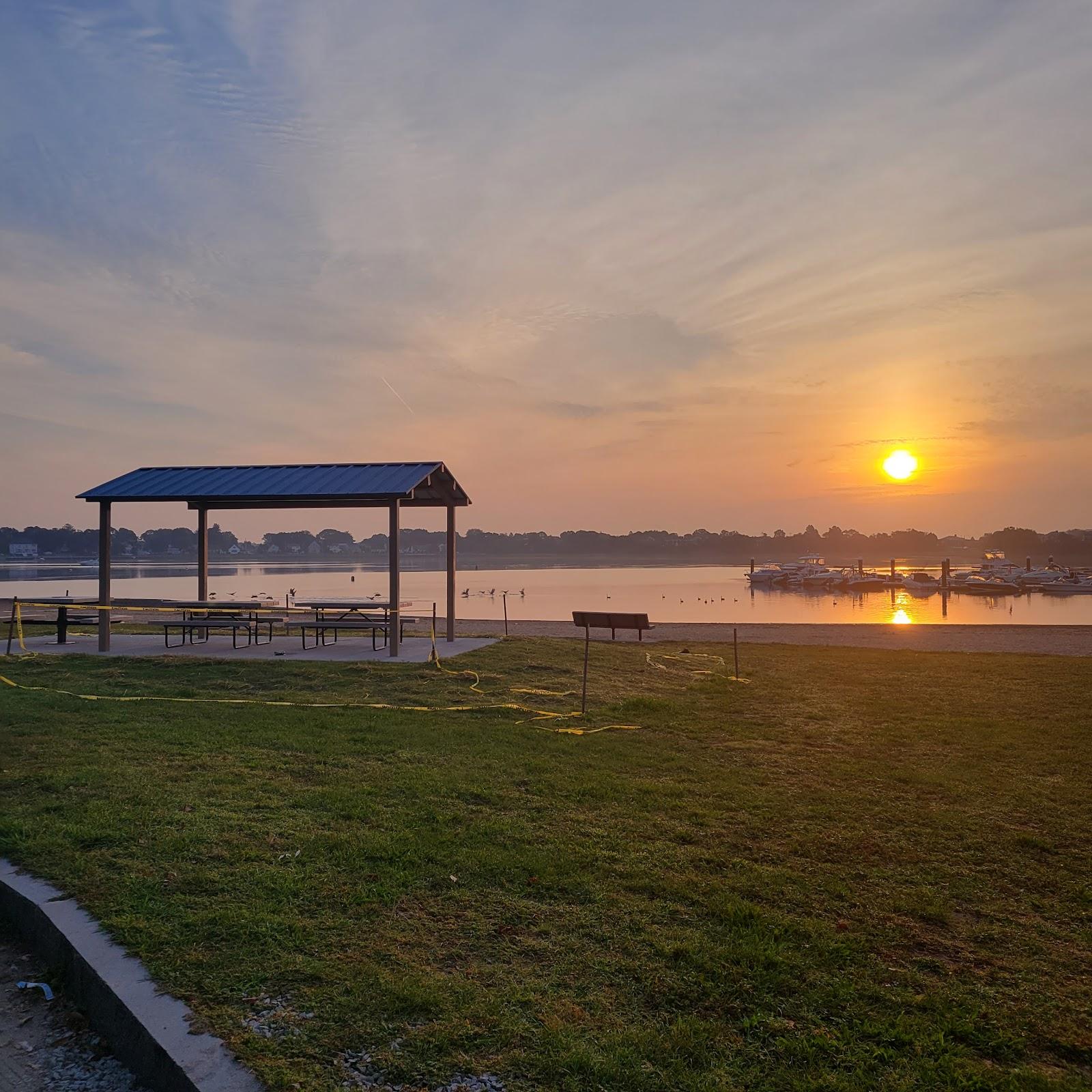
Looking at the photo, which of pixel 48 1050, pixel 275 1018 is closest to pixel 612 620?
pixel 275 1018

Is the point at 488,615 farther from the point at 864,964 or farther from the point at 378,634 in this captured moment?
the point at 864,964

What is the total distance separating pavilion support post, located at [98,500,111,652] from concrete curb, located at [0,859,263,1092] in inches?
461

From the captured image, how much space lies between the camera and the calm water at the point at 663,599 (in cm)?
3756

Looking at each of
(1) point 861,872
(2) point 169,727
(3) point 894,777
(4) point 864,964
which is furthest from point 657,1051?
(2) point 169,727

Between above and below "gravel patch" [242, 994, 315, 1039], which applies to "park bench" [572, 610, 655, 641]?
above

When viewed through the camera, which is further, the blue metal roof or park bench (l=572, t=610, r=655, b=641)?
the blue metal roof

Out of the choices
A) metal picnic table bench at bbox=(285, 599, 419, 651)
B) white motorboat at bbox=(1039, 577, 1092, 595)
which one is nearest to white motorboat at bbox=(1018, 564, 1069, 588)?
white motorboat at bbox=(1039, 577, 1092, 595)

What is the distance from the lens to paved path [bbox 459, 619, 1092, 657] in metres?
17.9

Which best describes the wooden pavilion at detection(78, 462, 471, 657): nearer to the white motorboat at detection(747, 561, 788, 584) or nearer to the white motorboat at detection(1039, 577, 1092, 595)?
the white motorboat at detection(1039, 577, 1092, 595)

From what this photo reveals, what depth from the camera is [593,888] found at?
4.31 meters

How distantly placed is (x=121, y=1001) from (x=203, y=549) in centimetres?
1644

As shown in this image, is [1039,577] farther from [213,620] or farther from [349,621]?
[213,620]

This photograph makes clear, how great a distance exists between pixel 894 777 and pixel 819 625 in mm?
18738

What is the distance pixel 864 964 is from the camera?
3590 millimetres
